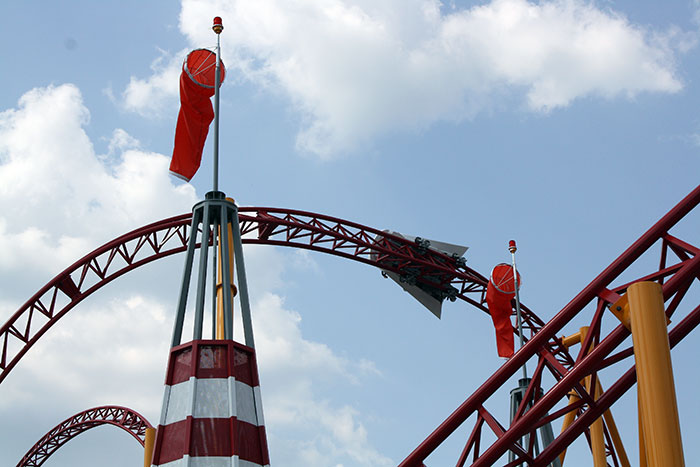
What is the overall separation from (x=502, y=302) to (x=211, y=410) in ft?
47.7

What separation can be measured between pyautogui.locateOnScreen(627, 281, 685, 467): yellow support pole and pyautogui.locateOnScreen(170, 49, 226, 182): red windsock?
6.09 meters

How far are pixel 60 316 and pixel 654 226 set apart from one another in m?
21.1

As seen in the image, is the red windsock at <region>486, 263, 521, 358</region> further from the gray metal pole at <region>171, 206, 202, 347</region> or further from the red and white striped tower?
the red and white striped tower

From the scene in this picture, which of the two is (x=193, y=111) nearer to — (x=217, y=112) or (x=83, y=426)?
(x=217, y=112)

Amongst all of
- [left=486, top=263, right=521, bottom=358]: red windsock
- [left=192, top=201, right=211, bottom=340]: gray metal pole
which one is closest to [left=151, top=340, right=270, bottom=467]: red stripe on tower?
[left=192, top=201, right=211, bottom=340]: gray metal pole

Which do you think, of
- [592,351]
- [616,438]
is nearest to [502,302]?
[616,438]

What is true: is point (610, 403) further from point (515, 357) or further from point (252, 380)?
point (252, 380)

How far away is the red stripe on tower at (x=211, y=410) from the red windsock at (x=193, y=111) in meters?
4.03

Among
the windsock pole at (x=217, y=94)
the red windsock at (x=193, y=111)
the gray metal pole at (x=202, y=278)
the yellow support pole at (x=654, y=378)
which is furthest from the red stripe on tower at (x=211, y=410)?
the red windsock at (x=193, y=111)

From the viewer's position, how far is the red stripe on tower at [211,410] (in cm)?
706

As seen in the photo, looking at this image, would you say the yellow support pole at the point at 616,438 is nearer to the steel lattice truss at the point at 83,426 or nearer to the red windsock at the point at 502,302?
the red windsock at the point at 502,302

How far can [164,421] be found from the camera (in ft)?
24.4

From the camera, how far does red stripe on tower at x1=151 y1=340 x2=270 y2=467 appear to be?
7.06 m

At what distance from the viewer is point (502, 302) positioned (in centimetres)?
2081
